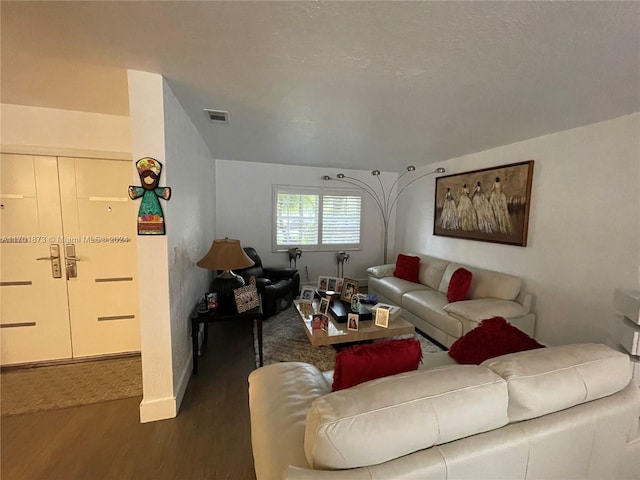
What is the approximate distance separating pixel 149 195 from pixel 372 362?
1.67m

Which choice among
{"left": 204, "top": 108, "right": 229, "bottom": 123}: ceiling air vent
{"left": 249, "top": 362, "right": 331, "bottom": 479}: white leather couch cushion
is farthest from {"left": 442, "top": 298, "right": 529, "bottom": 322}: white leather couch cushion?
{"left": 204, "top": 108, "right": 229, "bottom": 123}: ceiling air vent

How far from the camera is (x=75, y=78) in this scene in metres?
1.75

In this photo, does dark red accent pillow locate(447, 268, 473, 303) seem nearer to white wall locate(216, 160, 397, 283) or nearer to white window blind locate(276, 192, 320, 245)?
white wall locate(216, 160, 397, 283)

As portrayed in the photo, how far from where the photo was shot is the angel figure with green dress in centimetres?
171

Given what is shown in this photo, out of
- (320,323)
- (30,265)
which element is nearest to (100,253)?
(30,265)

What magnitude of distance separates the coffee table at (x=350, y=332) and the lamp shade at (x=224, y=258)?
0.83m

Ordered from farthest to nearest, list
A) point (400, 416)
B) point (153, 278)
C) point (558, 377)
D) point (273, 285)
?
1. point (273, 285)
2. point (153, 278)
3. point (558, 377)
4. point (400, 416)

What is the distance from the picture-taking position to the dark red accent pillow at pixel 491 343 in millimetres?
1438

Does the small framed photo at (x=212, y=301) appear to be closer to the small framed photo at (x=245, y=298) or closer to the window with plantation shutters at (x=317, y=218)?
the small framed photo at (x=245, y=298)

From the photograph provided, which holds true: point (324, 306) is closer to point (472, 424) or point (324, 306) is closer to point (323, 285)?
point (323, 285)

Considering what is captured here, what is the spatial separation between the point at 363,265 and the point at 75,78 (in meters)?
4.60

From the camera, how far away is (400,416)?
810mm

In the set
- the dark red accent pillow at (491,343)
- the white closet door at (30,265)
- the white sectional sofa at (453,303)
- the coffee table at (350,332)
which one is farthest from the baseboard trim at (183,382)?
the white sectional sofa at (453,303)

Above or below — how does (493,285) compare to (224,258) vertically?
below
